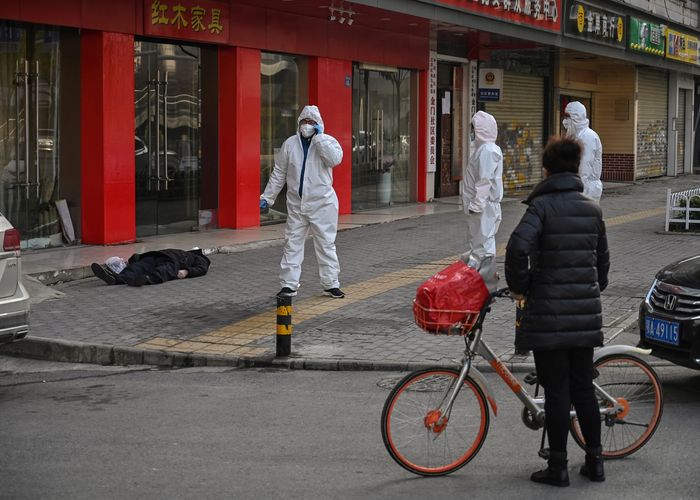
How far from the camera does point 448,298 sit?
5.60 meters

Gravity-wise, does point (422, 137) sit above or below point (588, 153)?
above

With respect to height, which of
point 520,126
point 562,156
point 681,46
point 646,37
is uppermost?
point 681,46

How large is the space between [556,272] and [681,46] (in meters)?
29.7

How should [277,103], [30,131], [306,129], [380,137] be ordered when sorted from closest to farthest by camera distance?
[306,129] → [30,131] → [277,103] → [380,137]

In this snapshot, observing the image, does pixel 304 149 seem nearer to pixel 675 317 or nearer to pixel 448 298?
pixel 675 317

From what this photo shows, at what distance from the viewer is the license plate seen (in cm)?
741

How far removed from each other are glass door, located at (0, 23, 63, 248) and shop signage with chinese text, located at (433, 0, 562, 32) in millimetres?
6841

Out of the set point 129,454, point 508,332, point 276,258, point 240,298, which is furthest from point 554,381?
point 276,258

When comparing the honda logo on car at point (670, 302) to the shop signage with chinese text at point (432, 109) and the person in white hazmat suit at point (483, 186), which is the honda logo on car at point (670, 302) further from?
the shop signage with chinese text at point (432, 109)

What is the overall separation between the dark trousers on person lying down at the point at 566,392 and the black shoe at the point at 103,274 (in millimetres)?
7715

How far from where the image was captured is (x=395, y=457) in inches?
228

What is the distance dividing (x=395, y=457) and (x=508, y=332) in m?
4.14

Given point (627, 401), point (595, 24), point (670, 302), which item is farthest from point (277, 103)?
point (627, 401)

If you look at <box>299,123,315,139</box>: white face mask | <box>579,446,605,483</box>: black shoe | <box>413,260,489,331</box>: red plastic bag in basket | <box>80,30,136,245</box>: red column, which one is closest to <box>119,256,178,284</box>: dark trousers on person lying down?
<box>80,30,136,245</box>: red column
